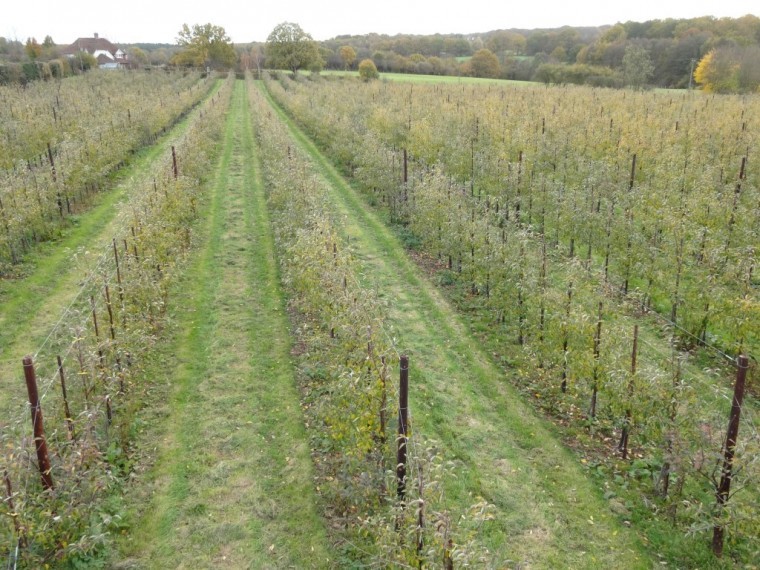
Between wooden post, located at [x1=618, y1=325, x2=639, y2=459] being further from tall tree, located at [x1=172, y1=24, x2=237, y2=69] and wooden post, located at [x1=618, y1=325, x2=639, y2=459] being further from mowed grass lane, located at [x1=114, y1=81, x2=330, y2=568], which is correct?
tall tree, located at [x1=172, y1=24, x2=237, y2=69]

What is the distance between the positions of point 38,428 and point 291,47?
82741 millimetres

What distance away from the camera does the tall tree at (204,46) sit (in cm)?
8269

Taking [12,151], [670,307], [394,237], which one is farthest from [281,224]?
[12,151]

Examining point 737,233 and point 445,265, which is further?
point 445,265

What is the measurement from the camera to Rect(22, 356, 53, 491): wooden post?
571 centimetres

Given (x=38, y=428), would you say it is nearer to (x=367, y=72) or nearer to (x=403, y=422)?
(x=403, y=422)

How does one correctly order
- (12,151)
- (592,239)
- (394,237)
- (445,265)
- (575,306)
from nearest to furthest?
(575,306), (592,239), (445,265), (394,237), (12,151)

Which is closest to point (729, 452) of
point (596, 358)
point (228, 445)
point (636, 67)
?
point (596, 358)

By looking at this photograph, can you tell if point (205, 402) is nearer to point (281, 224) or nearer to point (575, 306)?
point (575, 306)

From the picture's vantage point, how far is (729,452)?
247 inches

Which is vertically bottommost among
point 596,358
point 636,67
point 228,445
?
point 228,445

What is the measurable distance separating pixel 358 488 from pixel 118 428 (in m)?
3.56

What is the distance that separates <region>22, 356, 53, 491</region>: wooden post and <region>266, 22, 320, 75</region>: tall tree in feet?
259

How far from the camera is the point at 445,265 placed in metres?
15.2
